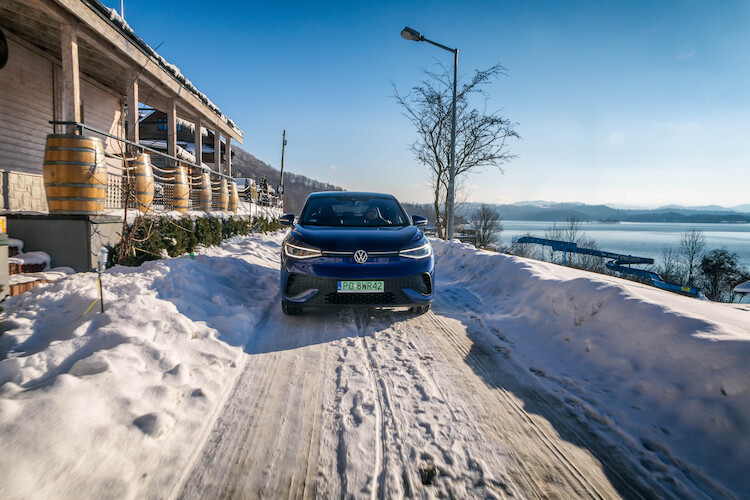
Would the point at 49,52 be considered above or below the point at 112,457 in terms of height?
above

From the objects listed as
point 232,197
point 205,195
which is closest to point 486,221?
point 232,197

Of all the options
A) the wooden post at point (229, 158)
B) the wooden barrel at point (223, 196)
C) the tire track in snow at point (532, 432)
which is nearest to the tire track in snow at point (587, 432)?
the tire track in snow at point (532, 432)

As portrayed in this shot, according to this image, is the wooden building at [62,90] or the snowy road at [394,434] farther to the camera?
the wooden building at [62,90]

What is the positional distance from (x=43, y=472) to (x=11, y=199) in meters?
6.60

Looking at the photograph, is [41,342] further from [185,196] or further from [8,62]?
[8,62]

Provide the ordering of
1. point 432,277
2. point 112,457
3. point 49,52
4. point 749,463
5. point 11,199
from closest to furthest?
1. point 112,457
2. point 749,463
3. point 432,277
4. point 11,199
5. point 49,52

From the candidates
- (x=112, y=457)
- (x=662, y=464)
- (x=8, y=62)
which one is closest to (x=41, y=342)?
(x=112, y=457)

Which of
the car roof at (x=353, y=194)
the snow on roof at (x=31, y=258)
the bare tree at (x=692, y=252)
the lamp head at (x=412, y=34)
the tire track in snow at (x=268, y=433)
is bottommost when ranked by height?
the bare tree at (x=692, y=252)

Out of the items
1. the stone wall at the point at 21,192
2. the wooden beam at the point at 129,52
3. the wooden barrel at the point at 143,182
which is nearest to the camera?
the stone wall at the point at 21,192

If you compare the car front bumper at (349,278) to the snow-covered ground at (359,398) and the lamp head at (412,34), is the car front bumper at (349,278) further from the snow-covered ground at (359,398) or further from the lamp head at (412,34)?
the lamp head at (412,34)

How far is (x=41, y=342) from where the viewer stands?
9.53ft

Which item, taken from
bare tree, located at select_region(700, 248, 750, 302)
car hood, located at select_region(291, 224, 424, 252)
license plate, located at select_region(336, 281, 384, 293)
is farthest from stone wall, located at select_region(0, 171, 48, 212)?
bare tree, located at select_region(700, 248, 750, 302)

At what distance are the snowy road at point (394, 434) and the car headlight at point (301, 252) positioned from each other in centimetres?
107

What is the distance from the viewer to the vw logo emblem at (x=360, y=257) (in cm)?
407
